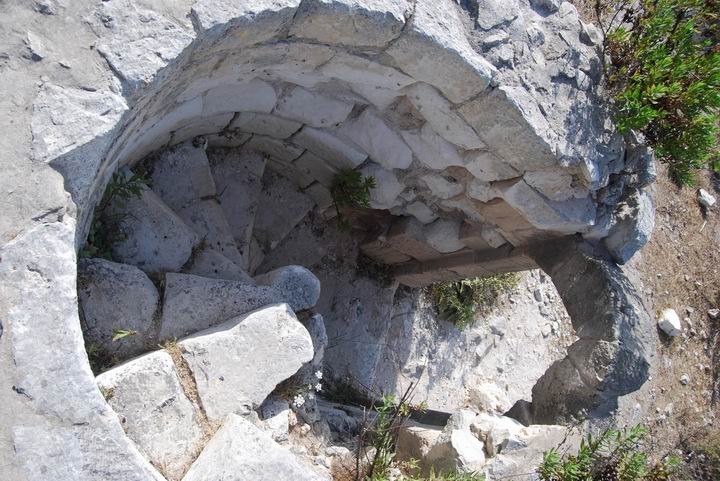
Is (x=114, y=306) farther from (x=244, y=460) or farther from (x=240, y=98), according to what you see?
(x=240, y=98)

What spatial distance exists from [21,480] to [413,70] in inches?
86.0

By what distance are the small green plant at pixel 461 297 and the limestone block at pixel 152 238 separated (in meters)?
2.79

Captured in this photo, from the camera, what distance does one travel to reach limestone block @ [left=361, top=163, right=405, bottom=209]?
4.15 meters

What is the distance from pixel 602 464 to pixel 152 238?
246cm

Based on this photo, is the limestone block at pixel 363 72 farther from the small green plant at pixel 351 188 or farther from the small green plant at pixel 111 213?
the small green plant at pixel 111 213

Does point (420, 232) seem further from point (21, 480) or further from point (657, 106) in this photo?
point (21, 480)

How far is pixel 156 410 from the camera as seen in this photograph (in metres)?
2.51

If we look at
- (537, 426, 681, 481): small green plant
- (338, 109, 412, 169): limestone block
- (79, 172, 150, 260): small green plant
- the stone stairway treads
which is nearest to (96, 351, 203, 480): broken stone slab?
the stone stairway treads

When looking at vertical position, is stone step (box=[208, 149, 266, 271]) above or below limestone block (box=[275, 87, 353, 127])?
below

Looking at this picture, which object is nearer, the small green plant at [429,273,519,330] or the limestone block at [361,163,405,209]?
the limestone block at [361,163,405,209]

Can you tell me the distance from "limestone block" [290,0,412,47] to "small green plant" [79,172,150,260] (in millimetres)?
1104

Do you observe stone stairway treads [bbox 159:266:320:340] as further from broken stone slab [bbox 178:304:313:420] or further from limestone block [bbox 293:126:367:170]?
limestone block [bbox 293:126:367:170]

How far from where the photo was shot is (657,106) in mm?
3232

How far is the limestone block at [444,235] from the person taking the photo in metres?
4.54
